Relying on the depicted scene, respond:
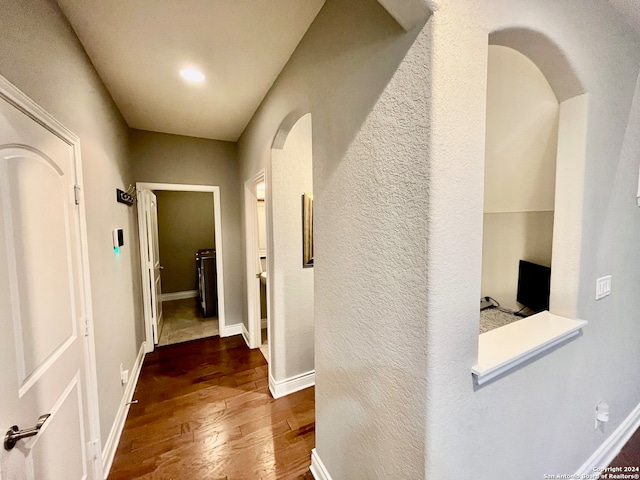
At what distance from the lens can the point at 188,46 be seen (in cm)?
161

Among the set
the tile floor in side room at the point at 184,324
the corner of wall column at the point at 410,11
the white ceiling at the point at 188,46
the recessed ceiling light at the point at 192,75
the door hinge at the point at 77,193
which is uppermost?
the recessed ceiling light at the point at 192,75

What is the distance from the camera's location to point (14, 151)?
91 centimetres

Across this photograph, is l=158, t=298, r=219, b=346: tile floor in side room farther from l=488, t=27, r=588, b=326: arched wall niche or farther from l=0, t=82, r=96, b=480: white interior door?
l=488, t=27, r=588, b=326: arched wall niche

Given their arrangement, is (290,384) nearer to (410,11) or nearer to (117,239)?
(117,239)

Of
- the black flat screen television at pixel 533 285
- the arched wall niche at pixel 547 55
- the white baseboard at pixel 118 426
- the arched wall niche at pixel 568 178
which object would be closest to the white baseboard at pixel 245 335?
the white baseboard at pixel 118 426

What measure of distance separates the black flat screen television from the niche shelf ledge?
471mm

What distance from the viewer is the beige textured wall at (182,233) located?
5105 mm

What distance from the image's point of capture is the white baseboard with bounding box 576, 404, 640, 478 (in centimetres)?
144

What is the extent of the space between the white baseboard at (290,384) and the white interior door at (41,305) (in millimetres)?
1210

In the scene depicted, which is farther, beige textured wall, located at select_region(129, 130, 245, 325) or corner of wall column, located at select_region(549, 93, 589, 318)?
beige textured wall, located at select_region(129, 130, 245, 325)

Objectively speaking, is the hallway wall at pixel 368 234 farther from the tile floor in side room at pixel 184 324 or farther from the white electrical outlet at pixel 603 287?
the tile floor in side room at pixel 184 324

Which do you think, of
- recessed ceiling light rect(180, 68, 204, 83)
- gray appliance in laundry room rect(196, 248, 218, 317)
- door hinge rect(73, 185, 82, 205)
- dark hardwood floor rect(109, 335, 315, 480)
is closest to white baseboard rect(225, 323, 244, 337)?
dark hardwood floor rect(109, 335, 315, 480)

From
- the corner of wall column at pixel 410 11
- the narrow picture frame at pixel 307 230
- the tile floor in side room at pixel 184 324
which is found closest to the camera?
the corner of wall column at pixel 410 11

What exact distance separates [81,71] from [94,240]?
3.30 feet
